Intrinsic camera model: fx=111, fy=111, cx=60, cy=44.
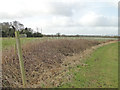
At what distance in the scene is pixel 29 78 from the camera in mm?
4242

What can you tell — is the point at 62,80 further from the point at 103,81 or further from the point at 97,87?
the point at 103,81

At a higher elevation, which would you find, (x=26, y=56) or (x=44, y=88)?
(x=26, y=56)

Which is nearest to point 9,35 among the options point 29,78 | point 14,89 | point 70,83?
point 29,78

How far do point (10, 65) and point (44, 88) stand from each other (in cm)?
187

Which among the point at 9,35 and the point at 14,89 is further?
the point at 9,35

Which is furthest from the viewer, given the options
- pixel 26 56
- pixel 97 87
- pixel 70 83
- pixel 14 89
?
pixel 26 56

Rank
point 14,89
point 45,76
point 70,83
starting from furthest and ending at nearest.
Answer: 1. point 45,76
2. point 70,83
3. point 14,89

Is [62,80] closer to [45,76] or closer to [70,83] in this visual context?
[70,83]

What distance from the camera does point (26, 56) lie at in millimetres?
5652

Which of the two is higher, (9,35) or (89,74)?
(9,35)

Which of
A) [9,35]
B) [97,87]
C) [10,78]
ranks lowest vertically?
[97,87]

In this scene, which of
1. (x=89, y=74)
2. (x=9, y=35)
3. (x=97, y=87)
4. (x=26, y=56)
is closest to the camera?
(x=97, y=87)

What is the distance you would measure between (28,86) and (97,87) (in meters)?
2.30

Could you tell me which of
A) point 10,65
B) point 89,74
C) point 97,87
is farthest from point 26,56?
point 97,87
